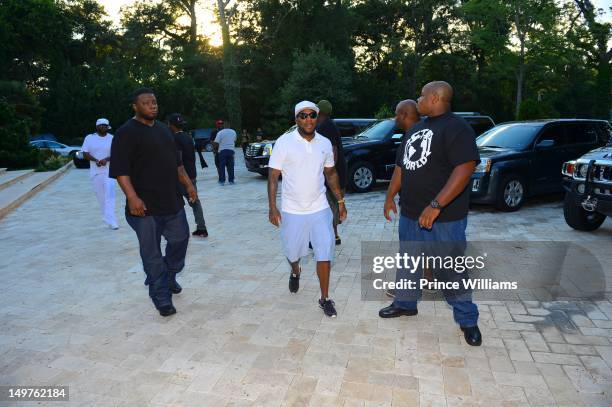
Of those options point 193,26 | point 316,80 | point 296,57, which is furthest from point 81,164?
point 193,26

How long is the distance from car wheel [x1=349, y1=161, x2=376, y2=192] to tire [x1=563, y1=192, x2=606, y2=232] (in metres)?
4.88

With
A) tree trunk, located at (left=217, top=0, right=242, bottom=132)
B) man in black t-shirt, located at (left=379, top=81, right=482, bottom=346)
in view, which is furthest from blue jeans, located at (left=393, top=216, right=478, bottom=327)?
tree trunk, located at (left=217, top=0, right=242, bottom=132)

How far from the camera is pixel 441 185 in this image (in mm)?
3527

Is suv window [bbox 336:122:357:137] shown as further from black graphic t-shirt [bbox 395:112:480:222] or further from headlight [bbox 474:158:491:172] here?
black graphic t-shirt [bbox 395:112:480:222]

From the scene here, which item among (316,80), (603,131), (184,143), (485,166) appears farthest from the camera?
(316,80)

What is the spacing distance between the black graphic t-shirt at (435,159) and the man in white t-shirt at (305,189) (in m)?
0.72

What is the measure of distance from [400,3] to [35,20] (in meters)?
26.1

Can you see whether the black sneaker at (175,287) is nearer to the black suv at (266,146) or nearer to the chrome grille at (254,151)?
the black suv at (266,146)

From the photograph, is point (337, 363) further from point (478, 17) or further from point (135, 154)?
point (478, 17)

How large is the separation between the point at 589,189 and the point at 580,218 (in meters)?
0.80

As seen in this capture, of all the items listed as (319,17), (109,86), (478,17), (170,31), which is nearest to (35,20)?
(109,86)

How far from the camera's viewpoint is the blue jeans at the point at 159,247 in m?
4.14

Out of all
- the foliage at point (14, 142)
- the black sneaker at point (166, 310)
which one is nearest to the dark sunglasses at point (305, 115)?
the black sneaker at point (166, 310)

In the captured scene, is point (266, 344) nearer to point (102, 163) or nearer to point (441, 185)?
point (441, 185)
